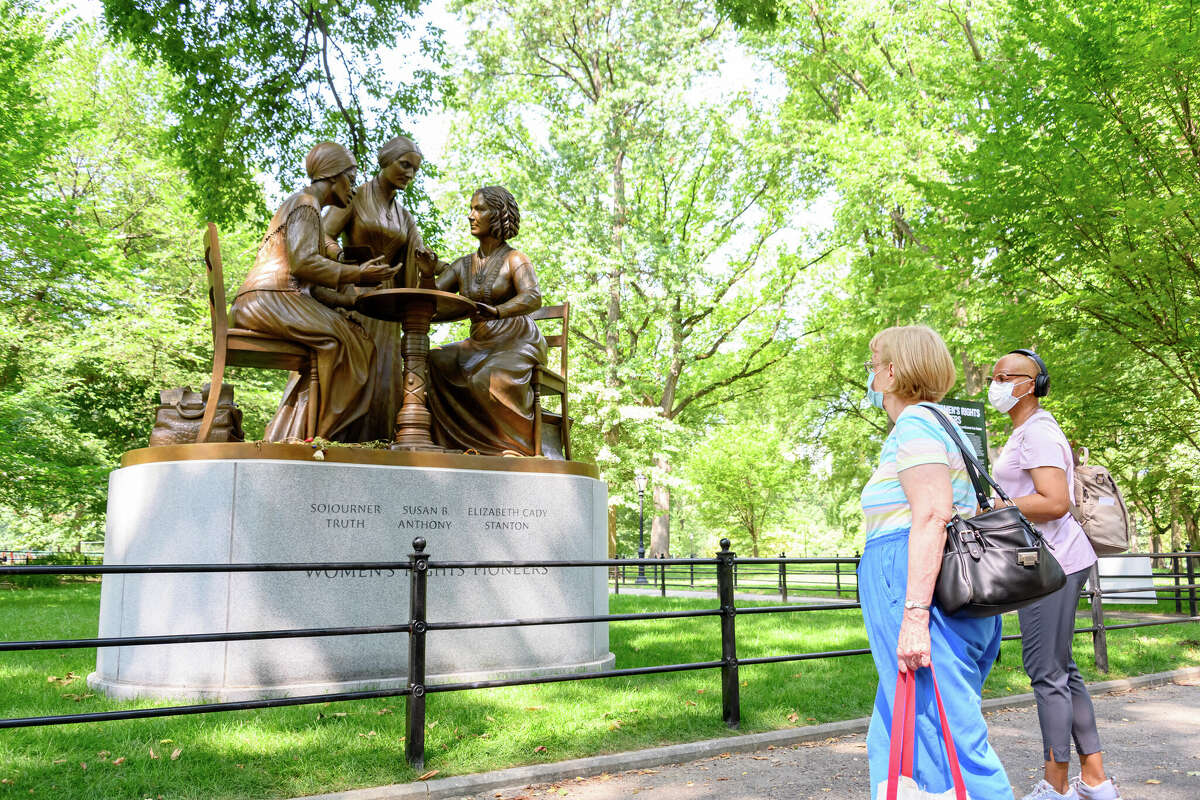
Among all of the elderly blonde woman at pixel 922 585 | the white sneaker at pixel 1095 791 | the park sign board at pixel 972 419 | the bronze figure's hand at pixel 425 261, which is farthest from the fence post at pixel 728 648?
the park sign board at pixel 972 419

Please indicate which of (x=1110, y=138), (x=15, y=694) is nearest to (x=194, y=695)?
(x=15, y=694)

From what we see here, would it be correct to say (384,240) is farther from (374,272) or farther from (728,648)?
(728,648)

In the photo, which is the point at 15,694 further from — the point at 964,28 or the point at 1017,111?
the point at 964,28

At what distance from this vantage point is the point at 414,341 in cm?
710

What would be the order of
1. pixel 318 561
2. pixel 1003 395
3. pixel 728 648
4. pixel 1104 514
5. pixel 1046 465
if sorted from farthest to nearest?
pixel 1104 514, pixel 318 561, pixel 728 648, pixel 1003 395, pixel 1046 465

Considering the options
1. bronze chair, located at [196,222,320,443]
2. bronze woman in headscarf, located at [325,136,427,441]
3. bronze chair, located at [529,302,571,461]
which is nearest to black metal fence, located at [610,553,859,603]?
bronze chair, located at [529,302,571,461]

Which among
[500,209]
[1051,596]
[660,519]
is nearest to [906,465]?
[1051,596]

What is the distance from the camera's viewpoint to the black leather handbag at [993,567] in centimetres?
270

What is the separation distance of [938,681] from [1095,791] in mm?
1905

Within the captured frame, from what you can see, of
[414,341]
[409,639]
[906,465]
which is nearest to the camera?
[906,465]

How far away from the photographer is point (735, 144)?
26.3m

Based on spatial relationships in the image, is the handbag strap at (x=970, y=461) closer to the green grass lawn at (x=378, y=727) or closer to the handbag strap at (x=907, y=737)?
the handbag strap at (x=907, y=737)

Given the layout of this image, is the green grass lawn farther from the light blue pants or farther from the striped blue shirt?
the striped blue shirt

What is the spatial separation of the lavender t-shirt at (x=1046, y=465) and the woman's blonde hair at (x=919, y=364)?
1.10 m
